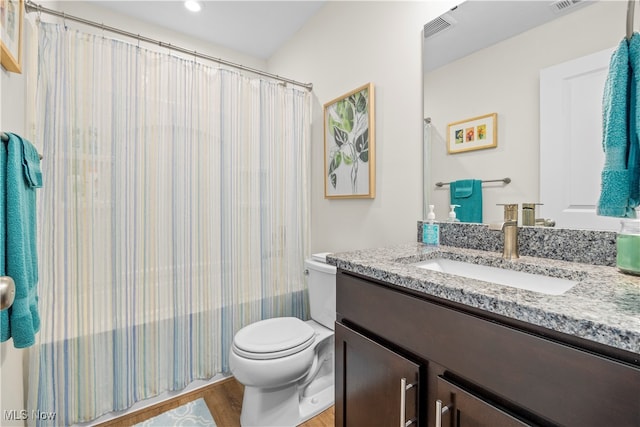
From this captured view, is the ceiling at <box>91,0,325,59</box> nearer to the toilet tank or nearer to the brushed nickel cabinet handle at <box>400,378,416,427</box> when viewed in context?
the toilet tank

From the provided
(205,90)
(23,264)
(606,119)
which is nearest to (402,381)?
(606,119)

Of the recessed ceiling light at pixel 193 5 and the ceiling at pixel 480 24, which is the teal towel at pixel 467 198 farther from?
the recessed ceiling light at pixel 193 5

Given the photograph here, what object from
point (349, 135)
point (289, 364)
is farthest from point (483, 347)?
point (349, 135)

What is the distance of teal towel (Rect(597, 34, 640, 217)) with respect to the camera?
25.2 inches

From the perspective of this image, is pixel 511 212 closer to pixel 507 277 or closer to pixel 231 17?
pixel 507 277

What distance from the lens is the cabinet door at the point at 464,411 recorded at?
56 centimetres

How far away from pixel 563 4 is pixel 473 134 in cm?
46

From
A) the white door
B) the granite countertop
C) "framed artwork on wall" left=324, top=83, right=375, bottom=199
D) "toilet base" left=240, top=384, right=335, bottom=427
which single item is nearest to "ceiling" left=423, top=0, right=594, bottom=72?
the white door

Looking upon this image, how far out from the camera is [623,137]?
0.64m

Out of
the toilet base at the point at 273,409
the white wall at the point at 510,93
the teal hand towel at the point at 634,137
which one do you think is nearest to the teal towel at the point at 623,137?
the teal hand towel at the point at 634,137

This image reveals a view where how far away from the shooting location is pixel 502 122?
1085 millimetres

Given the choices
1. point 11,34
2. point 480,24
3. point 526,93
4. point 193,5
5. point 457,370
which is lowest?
point 457,370

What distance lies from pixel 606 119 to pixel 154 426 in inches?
84.7

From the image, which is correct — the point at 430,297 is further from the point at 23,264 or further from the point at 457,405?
the point at 23,264
